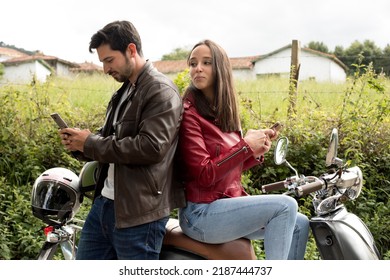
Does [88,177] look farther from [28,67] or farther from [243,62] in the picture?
[243,62]

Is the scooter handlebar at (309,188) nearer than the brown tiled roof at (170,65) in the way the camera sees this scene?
Yes

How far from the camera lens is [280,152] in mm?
2545

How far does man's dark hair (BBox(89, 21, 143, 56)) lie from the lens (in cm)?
239

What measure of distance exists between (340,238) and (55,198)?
44.9 inches

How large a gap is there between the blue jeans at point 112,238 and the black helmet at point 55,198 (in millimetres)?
129

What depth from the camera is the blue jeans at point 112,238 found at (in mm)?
2332

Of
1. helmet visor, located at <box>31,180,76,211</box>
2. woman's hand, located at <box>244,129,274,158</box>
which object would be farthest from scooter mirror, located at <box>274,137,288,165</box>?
helmet visor, located at <box>31,180,76,211</box>

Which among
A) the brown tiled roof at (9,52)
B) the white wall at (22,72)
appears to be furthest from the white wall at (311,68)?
the brown tiled roof at (9,52)

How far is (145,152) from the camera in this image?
2258 mm

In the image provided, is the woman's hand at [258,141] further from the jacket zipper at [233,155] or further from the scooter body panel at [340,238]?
the scooter body panel at [340,238]

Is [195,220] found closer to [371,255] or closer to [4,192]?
[371,255]

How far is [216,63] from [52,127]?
11.9ft

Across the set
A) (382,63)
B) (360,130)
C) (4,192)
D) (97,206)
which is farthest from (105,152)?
(382,63)

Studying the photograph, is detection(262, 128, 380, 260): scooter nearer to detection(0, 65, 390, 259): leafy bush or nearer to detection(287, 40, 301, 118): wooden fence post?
detection(0, 65, 390, 259): leafy bush
